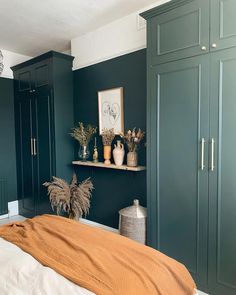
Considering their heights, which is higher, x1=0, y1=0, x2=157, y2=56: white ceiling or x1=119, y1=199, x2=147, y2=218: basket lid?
x1=0, y1=0, x2=157, y2=56: white ceiling

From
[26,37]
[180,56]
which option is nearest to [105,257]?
[180,56]

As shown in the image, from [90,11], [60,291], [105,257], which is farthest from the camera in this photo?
[90,11]

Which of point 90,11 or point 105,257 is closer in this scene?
point 105,257

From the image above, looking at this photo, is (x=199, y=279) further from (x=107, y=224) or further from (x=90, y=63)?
(x=90, y=63)

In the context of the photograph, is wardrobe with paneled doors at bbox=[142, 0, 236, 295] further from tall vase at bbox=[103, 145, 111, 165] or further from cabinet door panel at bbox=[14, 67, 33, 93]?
cabinet door panel at bbox=[14, 67, 33, 93]

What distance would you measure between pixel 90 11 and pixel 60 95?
1132 millimetres

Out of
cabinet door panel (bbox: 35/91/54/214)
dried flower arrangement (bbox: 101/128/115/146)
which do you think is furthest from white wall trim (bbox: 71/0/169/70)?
dried flower arrangement (bbox: 101/128/115/146)

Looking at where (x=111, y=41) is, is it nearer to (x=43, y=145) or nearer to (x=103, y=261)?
(x=43, y=145)

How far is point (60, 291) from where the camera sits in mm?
1077

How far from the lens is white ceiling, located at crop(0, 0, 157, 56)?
Result: 2.62 meters

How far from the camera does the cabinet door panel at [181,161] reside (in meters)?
2.02

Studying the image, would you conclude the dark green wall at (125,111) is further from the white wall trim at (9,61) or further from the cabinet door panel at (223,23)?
the white wall trim at (9,61)

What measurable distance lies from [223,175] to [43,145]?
2.51 meters

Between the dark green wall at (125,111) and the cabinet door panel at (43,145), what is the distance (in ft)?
1.31
